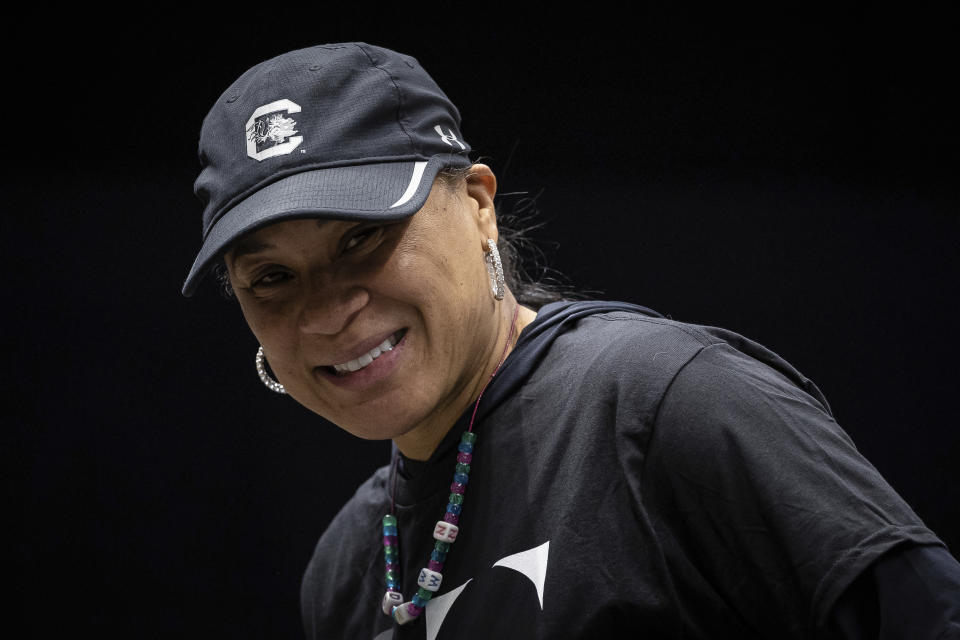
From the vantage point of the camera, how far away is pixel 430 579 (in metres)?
0.90

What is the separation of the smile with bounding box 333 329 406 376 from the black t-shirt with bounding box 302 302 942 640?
0.12 metres

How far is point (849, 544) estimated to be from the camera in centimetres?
67

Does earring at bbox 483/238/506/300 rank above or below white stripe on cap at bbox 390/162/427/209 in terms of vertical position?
below

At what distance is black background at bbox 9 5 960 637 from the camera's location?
133cm

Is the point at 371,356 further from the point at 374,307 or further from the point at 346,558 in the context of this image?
the point at 346,558

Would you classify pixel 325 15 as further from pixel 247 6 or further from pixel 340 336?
pixel 340 336

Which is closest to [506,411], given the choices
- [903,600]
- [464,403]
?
[464,403]

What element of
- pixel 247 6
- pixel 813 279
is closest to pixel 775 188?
pixel 813 279

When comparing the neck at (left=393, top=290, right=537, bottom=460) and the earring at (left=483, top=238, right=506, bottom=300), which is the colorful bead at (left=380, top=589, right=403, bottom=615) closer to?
the neck at (left=393, top=290, right=537, bottom=460)

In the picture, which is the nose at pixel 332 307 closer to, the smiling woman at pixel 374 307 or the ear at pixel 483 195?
the smiling woman at pixel 374 307

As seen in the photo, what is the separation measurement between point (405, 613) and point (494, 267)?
34 centimetres

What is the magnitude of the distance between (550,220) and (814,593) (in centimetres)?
86

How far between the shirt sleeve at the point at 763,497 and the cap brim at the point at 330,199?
27 cm

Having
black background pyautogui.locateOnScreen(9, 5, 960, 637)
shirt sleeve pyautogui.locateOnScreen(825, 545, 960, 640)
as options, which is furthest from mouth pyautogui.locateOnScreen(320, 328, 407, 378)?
black background pyautogui.locateOnScreen(9, 5, 960, 637)
